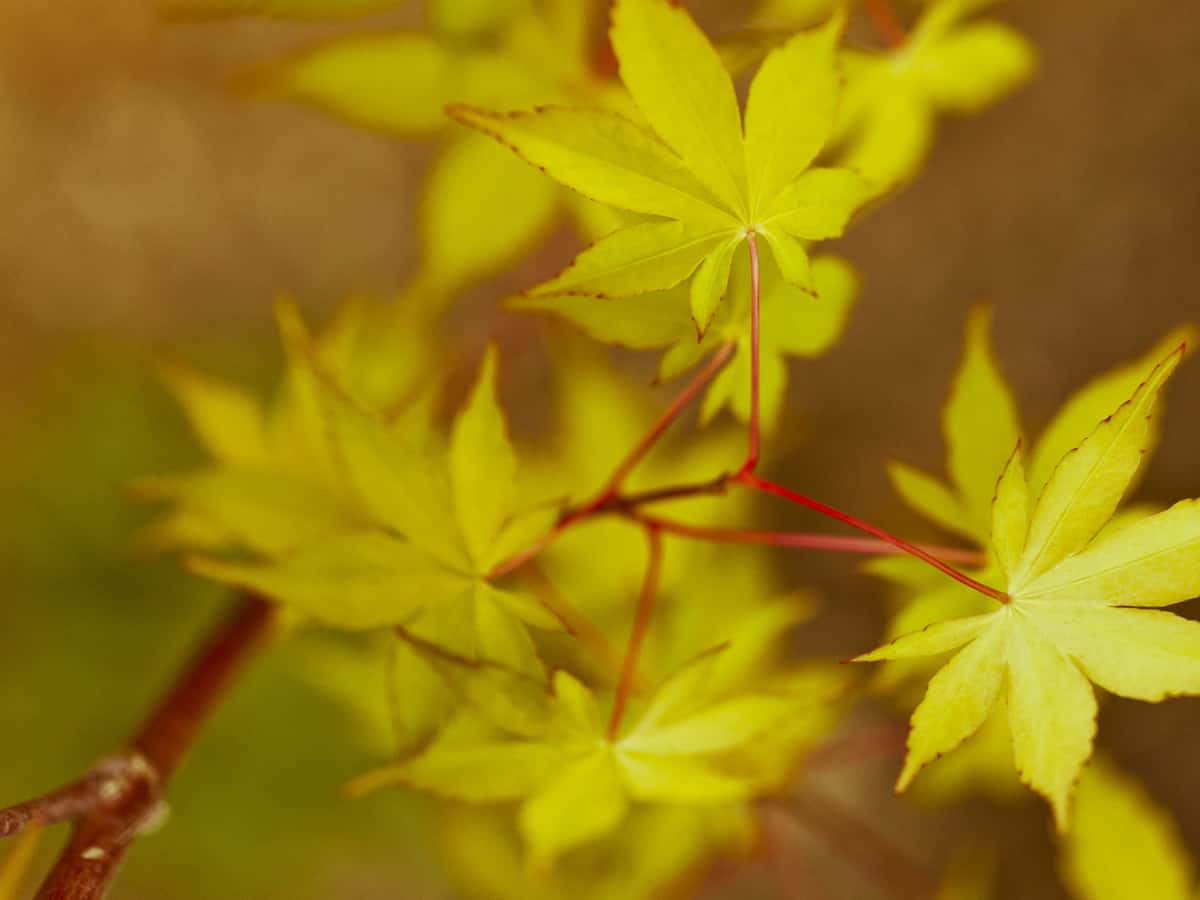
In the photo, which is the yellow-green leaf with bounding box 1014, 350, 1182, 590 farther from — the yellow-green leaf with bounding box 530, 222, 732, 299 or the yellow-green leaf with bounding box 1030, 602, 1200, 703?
the yellow-green leaf with bounding box 530, 222, 732, 299

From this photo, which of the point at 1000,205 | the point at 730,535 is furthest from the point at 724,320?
the point at 1000,205

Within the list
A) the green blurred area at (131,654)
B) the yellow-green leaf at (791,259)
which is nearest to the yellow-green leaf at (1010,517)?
the yellow-green leaf at (791,259)

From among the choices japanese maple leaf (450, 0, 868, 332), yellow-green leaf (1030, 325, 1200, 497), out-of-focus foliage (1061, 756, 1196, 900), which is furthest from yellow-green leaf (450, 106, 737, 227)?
out-of-focus foliage (1061, 756, 1196, 900)

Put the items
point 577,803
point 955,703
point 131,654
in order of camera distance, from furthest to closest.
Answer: point 131,654
point 577,803
point 955,703

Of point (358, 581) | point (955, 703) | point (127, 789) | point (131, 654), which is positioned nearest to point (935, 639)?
point (955, 703)

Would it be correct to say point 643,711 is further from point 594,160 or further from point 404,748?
point 594,160

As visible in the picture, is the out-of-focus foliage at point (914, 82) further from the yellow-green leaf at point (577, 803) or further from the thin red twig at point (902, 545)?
the yellow-green leaf at point (577, 803)

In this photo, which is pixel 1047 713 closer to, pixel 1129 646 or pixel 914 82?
pixel 1129 646
